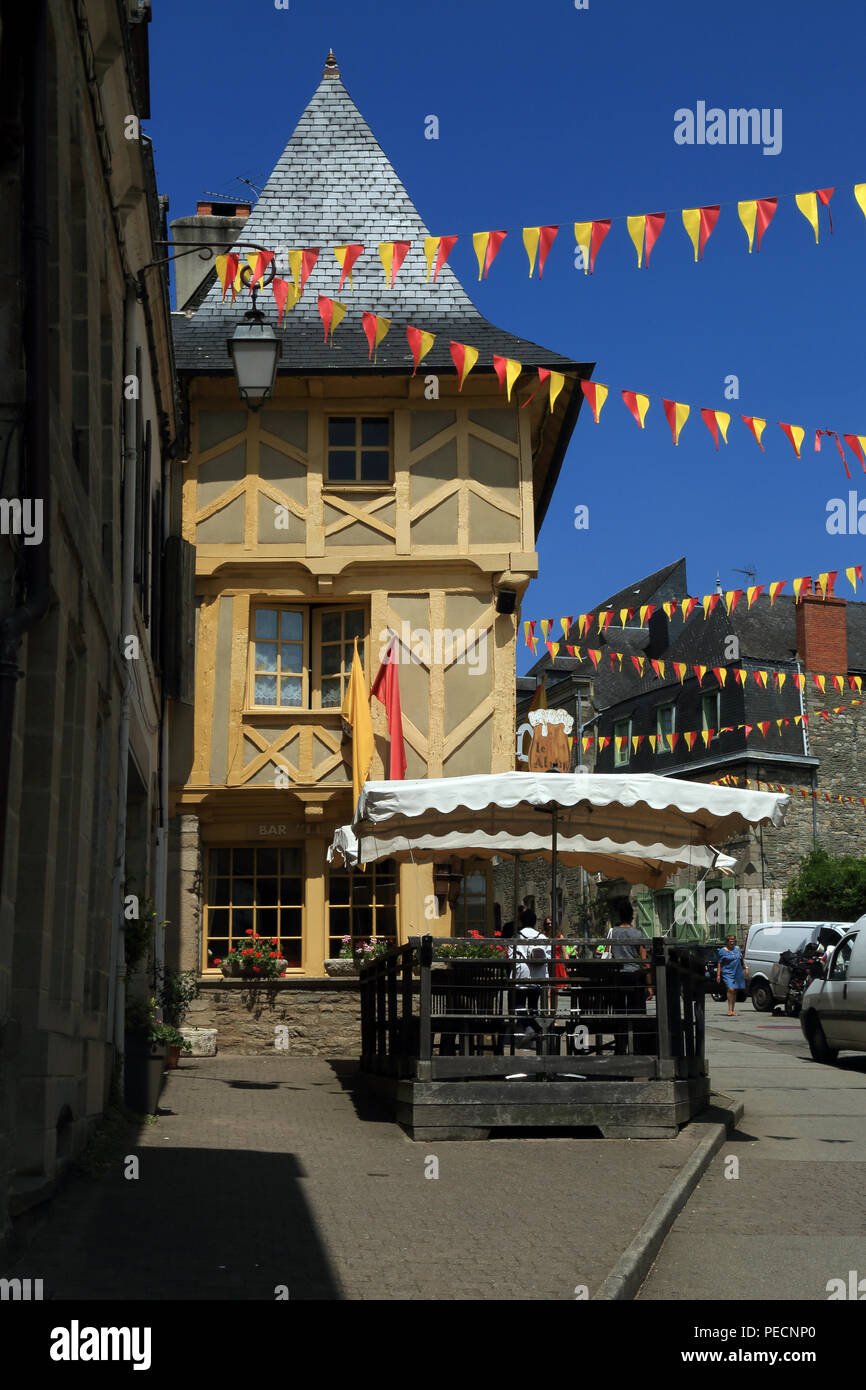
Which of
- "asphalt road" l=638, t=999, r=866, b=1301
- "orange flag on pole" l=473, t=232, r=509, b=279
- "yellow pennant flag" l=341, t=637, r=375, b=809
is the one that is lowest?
"asphalt road" l=638, t=999, r=866, b=1301

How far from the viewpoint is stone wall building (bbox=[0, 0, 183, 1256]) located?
6238 mm

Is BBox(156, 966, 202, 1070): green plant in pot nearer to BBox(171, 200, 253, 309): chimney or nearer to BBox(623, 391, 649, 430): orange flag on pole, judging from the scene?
BBox(623, 391, 649, 430): orange flag on pole

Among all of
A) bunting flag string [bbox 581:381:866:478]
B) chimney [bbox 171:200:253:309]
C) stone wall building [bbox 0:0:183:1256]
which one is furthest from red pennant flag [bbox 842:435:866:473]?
chimney [bbox 171:200:253:309]

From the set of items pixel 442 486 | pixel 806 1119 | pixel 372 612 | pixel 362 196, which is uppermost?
pixel 362 196

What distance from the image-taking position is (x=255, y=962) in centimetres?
1727

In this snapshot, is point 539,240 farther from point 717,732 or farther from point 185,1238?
point 717,732

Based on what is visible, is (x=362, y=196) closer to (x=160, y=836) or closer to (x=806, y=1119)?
(x=160, y=836)

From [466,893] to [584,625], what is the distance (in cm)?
846

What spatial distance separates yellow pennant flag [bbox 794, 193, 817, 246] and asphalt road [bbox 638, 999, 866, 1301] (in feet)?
20.5

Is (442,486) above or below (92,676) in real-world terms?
above

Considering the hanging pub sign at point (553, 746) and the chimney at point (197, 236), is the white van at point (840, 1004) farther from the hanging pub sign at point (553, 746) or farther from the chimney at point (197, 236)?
the hanging pub sign at point (553, 746)

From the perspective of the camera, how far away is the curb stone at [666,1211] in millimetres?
5520

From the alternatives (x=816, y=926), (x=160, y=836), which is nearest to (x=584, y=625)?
(x=816, y=926)
